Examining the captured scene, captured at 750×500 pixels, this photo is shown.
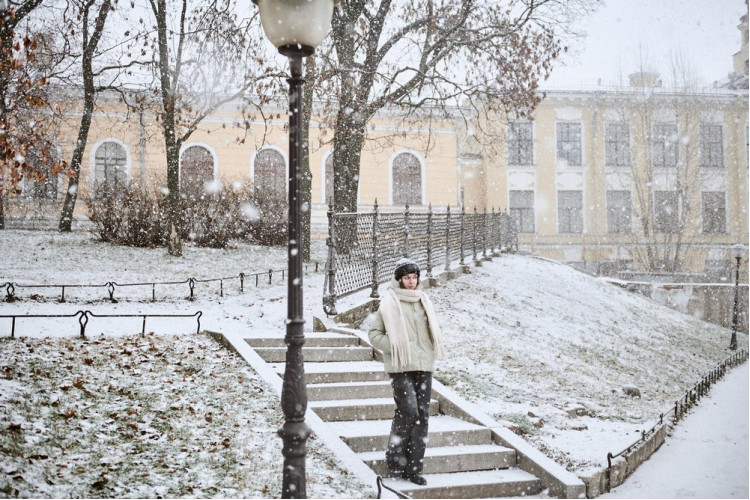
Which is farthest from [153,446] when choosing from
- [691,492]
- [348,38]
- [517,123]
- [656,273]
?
[517,123]

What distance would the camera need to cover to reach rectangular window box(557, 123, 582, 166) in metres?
30.4

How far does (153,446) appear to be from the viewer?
486 cm

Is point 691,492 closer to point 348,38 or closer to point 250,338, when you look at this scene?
point 250,338

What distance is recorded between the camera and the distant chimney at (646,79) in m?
30.4

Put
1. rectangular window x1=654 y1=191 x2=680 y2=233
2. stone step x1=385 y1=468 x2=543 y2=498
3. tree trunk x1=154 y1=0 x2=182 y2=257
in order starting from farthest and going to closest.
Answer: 1. rectangular window x1=654 y1=191 x2=680 y2=233
2. tree trunk x1=154 y1=0 x2=182 y2=257
3. stone step x1=385 y1=468 x2=543 y2=498

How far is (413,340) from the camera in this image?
16.2 feet

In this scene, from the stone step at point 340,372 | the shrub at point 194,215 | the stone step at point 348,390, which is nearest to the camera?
the stone step at point 348,390

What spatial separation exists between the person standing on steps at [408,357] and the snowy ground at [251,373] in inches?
22.8

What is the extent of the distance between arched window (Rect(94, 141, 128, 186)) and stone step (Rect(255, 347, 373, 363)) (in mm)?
6139

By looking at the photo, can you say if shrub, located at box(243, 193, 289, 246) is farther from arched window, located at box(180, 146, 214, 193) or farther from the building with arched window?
the building with arched window

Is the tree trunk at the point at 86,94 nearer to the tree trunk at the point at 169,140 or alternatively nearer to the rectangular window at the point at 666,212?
the tree trunk at the point at 169,140

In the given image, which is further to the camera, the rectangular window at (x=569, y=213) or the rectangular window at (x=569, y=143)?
the rectangular window at (x=569, y=143)

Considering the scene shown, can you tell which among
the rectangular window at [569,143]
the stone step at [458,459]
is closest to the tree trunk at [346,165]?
the stone step at [458,459]

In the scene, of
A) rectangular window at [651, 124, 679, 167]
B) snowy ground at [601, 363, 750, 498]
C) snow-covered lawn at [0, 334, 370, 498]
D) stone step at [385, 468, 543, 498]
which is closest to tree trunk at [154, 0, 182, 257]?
snow-covered lawn at [0, 334, 370, 498]
